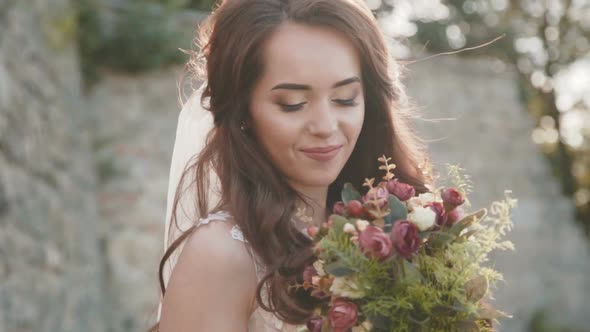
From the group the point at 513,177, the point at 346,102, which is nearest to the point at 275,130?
the point at 346,102

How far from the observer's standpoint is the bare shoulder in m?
1.96

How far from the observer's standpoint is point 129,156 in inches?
260

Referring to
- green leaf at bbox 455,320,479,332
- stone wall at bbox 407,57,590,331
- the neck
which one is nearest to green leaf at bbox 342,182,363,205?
the neck

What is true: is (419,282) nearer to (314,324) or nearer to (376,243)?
(376,243)

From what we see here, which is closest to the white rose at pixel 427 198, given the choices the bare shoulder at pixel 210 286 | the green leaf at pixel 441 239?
the green leaf at pixel 441 239

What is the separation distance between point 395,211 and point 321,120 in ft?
1.08

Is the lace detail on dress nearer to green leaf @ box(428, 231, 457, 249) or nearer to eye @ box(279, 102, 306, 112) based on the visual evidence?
eye @ box(279, 102, 306, 112)

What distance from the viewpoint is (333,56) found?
2.14 meters

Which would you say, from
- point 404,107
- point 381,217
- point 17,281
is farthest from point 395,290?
point 17,281

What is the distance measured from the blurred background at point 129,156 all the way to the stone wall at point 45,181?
1 cm

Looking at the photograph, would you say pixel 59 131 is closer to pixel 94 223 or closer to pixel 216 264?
pixel 94 223

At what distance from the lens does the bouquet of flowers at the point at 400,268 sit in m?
1.83

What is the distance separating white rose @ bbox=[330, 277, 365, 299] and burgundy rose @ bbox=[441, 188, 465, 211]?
0.33 m

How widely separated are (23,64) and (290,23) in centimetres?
273
